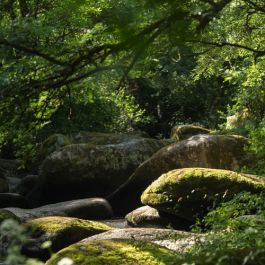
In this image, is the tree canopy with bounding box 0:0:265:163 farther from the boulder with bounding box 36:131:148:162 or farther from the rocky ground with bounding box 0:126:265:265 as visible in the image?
the boulder with bounding box 36:131:148:162

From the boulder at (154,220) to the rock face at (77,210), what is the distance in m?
2.02

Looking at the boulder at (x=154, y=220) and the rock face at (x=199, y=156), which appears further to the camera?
the rock face at (x=199, y=156)

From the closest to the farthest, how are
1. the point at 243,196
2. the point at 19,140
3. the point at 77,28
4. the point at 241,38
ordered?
the point at 19,140, the point at 243,196, the point at 77,28, the point at 241,38

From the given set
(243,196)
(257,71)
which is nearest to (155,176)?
(257,71)

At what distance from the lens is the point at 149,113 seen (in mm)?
31438

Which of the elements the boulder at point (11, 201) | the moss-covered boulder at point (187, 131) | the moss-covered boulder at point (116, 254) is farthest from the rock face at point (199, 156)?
the moss-covered boulder at point (116, 254)

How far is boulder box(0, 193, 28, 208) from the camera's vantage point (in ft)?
53.2

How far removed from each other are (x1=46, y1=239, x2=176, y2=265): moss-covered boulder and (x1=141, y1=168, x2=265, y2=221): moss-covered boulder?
5.09 m

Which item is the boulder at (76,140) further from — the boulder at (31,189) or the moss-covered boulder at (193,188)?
the moss-covered boulder at (193,188)

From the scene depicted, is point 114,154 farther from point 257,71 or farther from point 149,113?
point 149,113

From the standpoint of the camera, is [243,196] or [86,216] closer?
[243,196]

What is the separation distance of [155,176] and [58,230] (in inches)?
235

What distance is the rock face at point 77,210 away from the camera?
13.8 m

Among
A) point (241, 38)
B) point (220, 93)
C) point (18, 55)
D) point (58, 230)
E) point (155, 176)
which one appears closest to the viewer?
point (18, 55)
